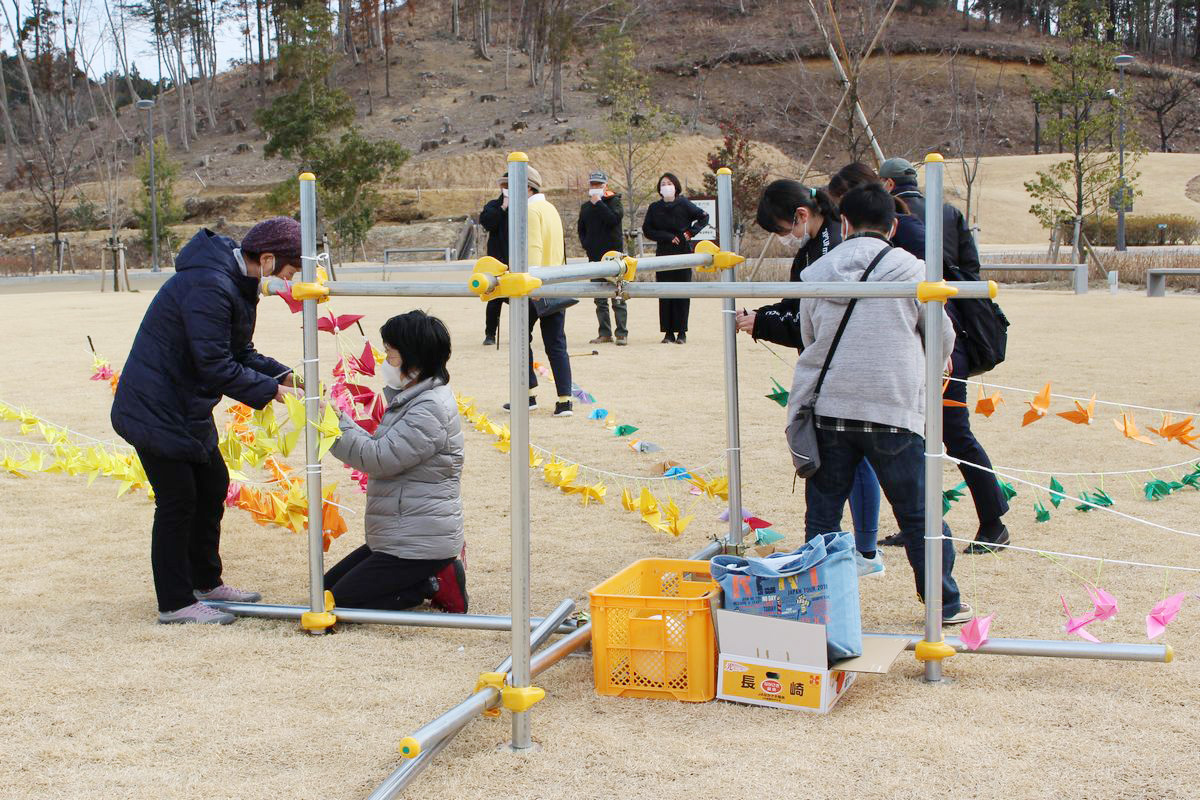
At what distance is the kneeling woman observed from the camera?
4117mm

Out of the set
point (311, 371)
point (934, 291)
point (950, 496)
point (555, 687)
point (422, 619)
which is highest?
point (934, 291)

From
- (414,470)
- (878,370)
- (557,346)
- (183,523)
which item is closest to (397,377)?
(414,470)

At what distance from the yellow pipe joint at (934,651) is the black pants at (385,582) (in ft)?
5.48

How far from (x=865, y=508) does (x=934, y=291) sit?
1.57 meters

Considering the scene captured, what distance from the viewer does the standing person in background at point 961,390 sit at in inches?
179

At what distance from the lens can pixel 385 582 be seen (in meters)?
4.22

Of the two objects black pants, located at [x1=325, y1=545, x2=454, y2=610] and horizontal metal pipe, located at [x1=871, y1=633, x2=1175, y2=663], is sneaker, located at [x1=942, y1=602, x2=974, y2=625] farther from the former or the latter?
black pants, located at [x1=325, y1=545, x2=454, y2=610]

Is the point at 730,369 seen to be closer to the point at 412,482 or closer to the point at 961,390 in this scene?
the point at 961,390

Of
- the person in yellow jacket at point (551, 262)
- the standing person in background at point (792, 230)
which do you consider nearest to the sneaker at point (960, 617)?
the standing person in background at point (792, 230)

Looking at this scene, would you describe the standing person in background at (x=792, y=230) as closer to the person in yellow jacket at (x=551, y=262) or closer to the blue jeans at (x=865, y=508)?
the blue jeans at (x=865, y=508)

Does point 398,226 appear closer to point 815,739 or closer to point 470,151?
point 470,151

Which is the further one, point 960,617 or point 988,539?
point 988,539

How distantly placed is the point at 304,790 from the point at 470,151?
55107 mm

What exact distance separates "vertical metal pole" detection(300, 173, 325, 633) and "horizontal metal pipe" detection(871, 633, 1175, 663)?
193 cm
